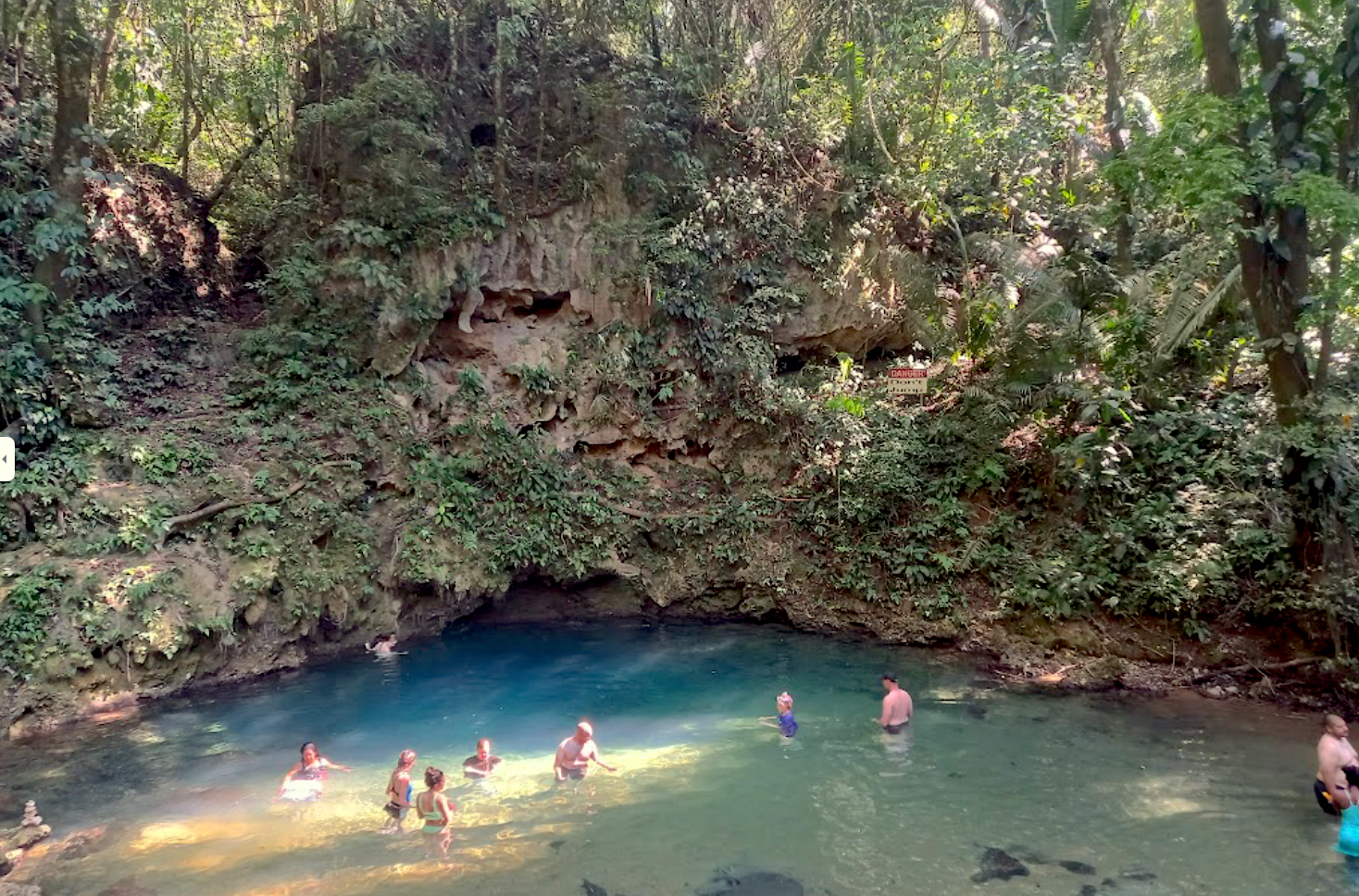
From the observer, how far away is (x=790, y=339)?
16.8m

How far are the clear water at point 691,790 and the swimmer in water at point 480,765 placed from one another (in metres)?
0.25

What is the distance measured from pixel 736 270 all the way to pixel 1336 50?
30.9ft

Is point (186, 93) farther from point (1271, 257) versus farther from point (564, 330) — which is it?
point (1271, 257)

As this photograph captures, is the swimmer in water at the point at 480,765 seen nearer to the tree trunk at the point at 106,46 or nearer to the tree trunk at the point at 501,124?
the tree trunk at the point at 501,124

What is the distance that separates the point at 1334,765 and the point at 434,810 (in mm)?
8282

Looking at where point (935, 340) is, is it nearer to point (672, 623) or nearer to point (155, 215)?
point (672, 623)

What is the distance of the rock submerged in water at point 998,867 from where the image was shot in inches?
273

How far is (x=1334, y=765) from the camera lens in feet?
24.2

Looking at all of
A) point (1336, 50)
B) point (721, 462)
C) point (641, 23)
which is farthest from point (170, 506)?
point (1336, 50)

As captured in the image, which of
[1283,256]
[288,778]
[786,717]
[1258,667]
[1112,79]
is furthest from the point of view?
[1112,79]

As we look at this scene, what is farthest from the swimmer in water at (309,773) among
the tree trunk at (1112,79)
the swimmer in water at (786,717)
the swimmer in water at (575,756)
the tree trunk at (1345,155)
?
the tree trunk at (1112,79)

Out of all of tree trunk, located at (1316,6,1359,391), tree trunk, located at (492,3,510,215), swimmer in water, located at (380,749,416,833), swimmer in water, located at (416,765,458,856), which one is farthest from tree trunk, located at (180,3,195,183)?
tree trunk, located at (1316,6,1359,391)

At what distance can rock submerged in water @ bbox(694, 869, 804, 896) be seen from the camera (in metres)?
6.78

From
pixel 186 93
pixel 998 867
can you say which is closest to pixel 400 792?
pixel 998 867
